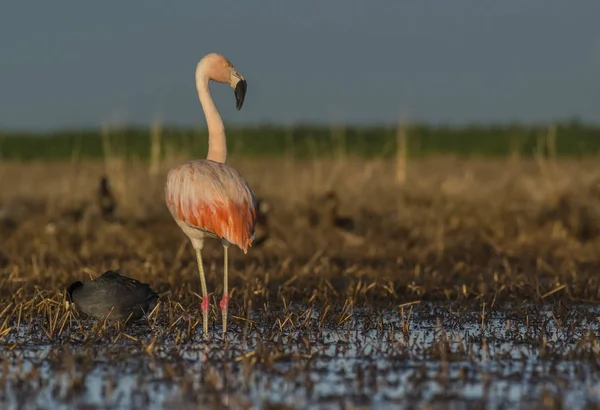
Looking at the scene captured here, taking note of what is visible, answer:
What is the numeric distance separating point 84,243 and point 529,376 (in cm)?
906

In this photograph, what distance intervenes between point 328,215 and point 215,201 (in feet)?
26.3

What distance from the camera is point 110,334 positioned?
7559 millimetres

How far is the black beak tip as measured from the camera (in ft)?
27.9

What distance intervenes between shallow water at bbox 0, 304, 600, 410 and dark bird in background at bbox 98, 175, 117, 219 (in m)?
7.87

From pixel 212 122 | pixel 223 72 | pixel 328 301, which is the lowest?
pixel 328 301

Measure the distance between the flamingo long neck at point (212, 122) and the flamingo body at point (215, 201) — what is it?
0.24 m

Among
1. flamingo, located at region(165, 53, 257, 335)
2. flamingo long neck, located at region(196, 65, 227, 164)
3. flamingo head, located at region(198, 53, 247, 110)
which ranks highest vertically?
flamingo head, located at region(198, 53, 247, 110)

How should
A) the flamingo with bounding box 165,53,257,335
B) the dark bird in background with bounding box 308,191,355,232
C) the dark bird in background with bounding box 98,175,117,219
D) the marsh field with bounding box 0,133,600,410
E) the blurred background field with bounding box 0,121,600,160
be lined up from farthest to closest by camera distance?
the blurred background field with bounding box 0,121,600,160 → the dark bird in background with bounding box 98,175,117,219 → the dark bird in background with bounding box 308,191,355,232 → the flamingo with bounding box 165,53,257,335 → the marsh field with bounding box 0,133,600,410

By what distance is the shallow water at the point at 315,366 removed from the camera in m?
5.39

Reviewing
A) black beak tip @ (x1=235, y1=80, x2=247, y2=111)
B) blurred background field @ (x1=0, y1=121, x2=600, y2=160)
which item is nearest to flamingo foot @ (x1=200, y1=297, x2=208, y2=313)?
black beak tip @ (x1=235, y1=80, x2=247, y2=111)

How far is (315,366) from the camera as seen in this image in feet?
20.9

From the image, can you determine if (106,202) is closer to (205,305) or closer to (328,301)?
(328,301)

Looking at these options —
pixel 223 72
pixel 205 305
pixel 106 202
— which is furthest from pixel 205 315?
pixel 106 202

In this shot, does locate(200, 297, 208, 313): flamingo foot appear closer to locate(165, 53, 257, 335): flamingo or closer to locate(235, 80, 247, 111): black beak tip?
locate(165, 53, 257, 335): flamingo
